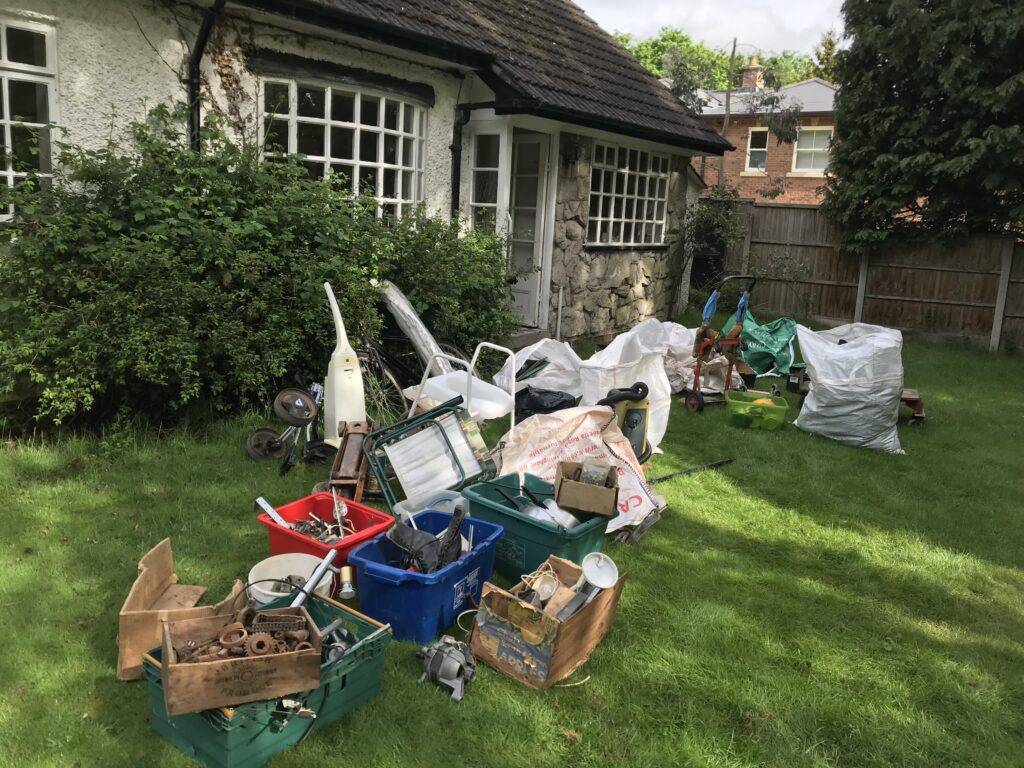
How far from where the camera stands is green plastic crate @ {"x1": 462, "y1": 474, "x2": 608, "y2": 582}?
Result: 3816 mm

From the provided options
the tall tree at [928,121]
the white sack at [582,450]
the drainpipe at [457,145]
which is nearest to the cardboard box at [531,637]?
the white sack at [582,450]

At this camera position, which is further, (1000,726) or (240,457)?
(240,457)

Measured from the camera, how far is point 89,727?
282 cm

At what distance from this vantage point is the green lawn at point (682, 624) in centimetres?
292

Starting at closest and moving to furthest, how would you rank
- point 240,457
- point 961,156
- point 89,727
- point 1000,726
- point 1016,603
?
point 89,727
point 1000,726
point 1016,603
point 240,457
point 961,156

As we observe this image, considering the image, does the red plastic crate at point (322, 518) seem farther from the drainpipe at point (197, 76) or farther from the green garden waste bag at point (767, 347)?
the green garden waste bag at point (767, 347)

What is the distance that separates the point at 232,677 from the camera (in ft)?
8.25

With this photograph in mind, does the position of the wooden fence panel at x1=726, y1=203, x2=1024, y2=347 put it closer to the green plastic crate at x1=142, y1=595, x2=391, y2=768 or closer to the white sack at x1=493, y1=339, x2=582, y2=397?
the white sack at x1=493, y1=339, x2=582, y2=397

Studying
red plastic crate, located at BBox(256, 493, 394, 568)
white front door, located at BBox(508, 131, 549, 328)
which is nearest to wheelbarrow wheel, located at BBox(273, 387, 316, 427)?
red plastic crate, located at BBox(256, 493, 394, 568)

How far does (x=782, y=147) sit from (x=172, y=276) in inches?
881

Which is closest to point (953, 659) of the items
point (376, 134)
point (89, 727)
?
point (89, 727)

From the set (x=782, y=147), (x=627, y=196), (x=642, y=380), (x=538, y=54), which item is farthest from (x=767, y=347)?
(x=782, y=147)

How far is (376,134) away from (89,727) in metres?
6.47

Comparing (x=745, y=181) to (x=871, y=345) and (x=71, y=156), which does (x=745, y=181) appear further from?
(x=71, y=156)
